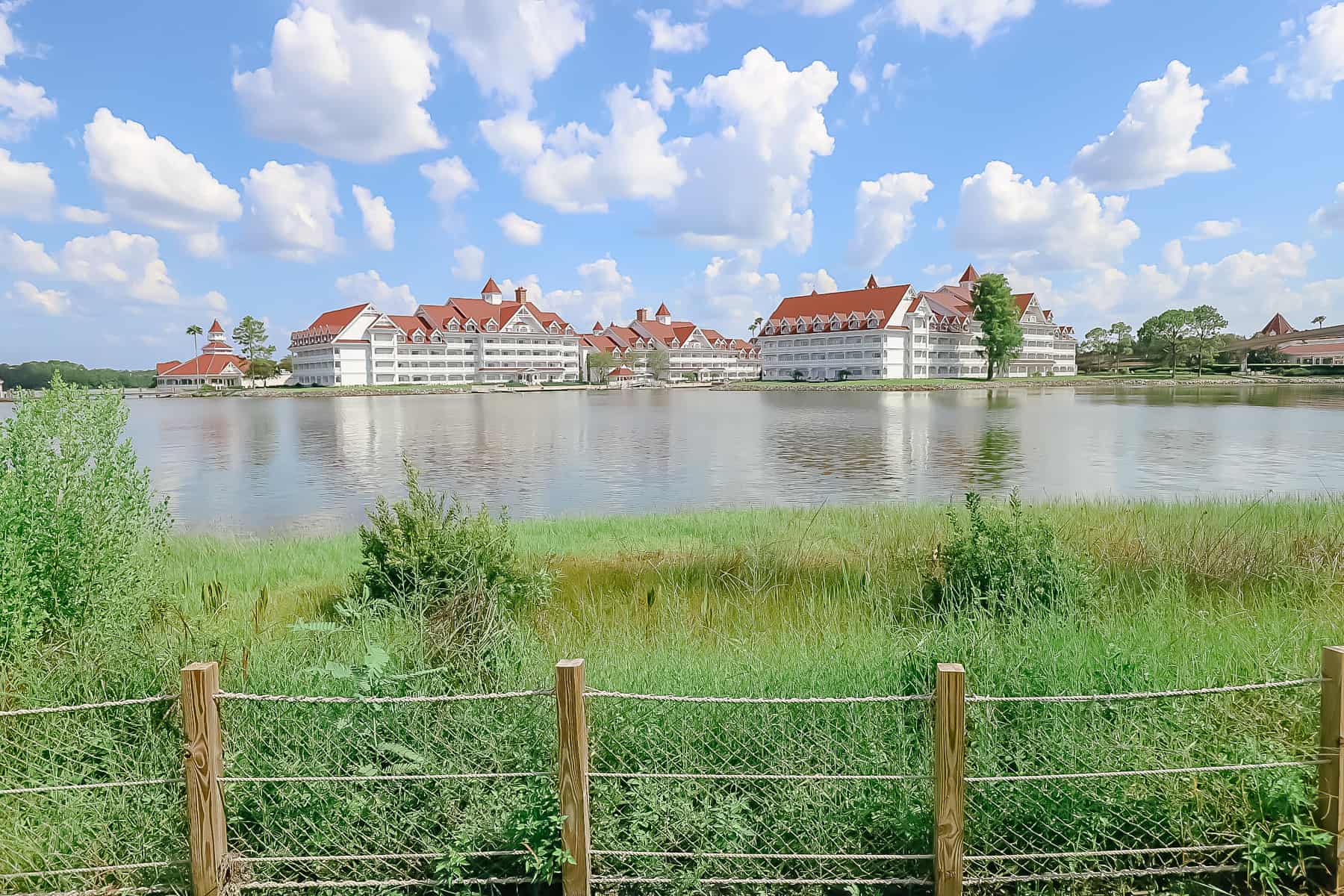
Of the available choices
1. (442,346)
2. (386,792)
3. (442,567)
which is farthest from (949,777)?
(442,346)

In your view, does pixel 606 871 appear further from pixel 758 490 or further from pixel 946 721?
pixel 758 490

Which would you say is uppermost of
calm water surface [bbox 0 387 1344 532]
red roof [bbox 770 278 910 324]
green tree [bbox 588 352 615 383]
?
red roof [bbox 770 278 910 324]

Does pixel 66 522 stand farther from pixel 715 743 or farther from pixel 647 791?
pixel 715 743

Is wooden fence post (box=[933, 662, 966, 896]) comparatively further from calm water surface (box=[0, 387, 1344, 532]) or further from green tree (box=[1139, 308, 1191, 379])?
green tree (box=[1139, 308, 1191, 379])

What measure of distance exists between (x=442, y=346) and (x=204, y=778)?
10696cm

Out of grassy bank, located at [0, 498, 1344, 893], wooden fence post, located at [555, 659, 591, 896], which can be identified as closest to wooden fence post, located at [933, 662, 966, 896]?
grassy bank, located at [0, 498, 1344, 893]

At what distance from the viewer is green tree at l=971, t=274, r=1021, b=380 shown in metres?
82.0

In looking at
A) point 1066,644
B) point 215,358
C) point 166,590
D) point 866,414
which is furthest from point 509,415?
point 215,358

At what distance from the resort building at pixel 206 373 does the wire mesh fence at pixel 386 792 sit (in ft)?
367

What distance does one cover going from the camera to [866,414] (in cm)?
4262

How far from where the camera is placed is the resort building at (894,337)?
9431 centimetres

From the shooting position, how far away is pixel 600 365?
361 feet

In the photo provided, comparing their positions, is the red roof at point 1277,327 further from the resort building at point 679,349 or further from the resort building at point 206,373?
the resort building at point 206,373

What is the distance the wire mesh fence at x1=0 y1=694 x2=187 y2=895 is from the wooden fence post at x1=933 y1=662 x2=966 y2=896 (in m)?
2.90
